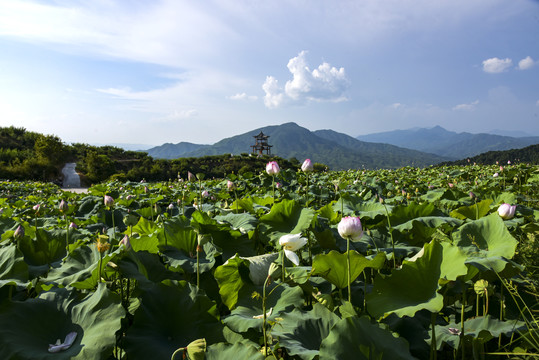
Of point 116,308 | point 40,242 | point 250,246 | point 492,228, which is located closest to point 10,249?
point 40,242

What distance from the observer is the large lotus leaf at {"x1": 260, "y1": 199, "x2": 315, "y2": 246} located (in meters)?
1.65

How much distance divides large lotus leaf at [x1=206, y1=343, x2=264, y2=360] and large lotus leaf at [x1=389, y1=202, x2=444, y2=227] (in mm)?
1226

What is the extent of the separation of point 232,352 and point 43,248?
4.14ft

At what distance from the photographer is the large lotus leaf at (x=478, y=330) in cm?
100

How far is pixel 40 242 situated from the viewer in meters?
1.56

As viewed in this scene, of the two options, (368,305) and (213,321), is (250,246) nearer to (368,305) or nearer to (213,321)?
(213,321)

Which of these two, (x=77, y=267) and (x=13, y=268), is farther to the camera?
(x=77, y=267)

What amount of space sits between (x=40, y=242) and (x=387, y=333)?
1.62m

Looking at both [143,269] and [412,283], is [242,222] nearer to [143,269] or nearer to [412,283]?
[143,269]

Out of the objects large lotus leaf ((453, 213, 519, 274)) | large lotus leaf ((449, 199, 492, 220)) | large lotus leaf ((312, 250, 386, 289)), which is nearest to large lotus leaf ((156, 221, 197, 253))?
large lotus leaf ((312, 250, 386, 289))

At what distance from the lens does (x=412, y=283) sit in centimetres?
107

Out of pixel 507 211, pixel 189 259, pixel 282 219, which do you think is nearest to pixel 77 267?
pixel 189 259

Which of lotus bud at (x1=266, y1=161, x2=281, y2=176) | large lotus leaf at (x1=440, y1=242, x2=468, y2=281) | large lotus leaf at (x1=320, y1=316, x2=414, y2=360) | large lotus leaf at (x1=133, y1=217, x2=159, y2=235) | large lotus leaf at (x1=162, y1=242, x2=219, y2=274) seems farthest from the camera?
lotus bud at (x1=266, y1=161, x2=281, y2=176)

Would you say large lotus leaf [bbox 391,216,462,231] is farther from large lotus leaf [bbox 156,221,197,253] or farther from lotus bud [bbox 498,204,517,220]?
large lotus leaf [bbox 156,221,197,253]
